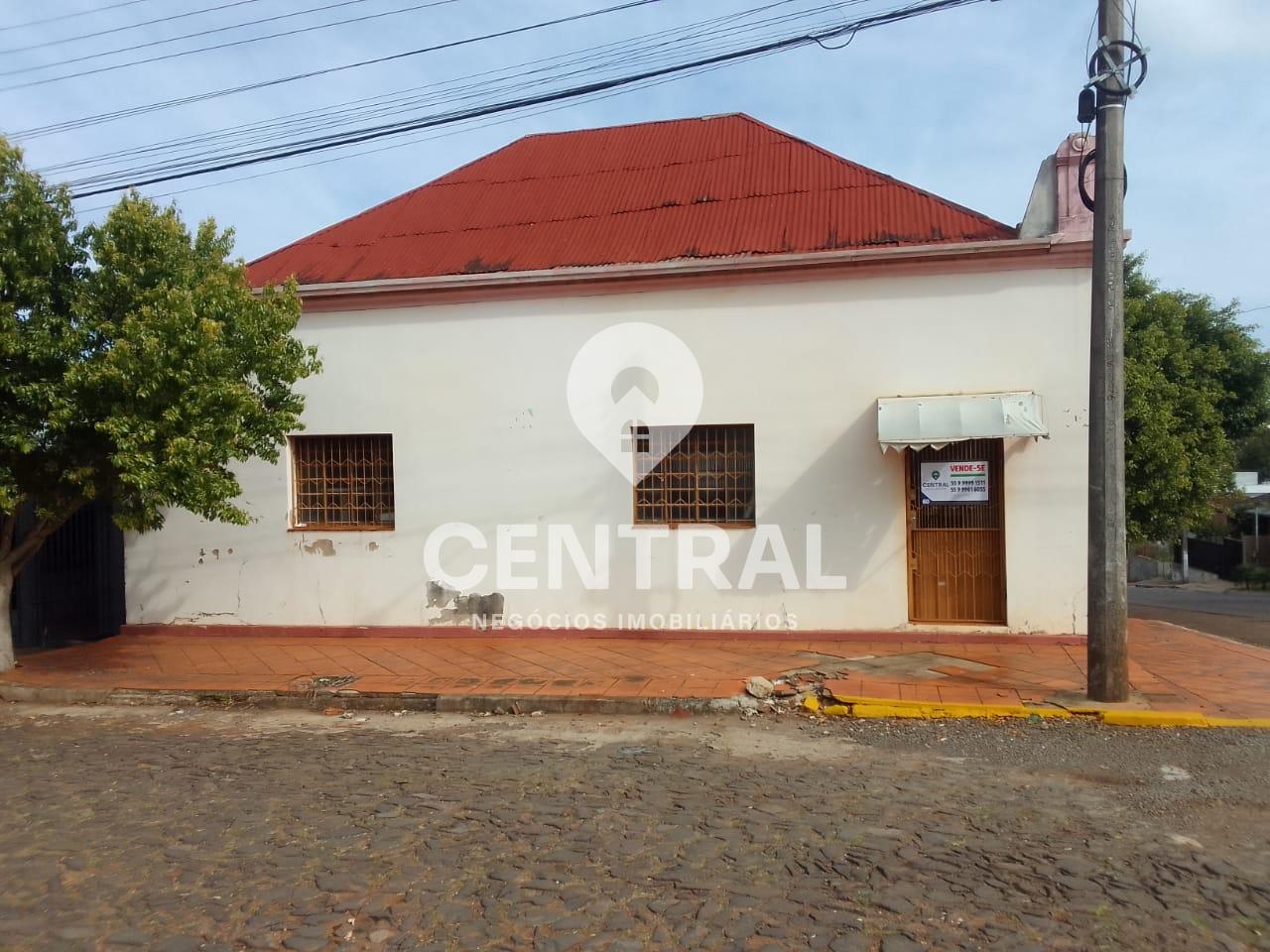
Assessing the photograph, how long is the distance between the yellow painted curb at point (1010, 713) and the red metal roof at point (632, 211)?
479cm

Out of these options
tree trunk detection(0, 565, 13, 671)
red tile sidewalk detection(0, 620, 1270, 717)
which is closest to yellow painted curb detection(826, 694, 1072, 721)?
red tile sidewalk detection(0, 620, 1270, 717)

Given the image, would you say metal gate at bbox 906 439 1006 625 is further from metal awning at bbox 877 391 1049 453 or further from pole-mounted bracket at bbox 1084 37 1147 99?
pole-mounted bracket at bbox 1084 37 1147 99

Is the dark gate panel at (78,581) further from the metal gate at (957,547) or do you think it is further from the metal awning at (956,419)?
the metal gate at (957,547)

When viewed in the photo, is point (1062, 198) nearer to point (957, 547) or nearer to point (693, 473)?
point (957, 547)

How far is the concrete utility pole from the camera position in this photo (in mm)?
6762

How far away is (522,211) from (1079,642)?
796 centimetres

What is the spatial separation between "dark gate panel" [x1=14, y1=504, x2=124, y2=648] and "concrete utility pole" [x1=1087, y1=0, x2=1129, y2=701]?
1108 cm

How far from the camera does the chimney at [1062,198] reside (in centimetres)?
885

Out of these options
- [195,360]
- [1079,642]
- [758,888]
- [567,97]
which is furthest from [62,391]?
[1079,642]

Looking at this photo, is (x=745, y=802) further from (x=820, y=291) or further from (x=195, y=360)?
(x=820, y=291)

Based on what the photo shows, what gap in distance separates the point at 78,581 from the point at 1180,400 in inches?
645

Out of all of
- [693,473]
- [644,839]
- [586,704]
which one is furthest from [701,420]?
[644,839]

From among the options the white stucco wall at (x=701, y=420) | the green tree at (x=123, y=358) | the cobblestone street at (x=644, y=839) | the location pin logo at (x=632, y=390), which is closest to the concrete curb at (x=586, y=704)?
the cobblestone street at (x=644, y=839)

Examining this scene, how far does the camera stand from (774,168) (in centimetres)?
1124
